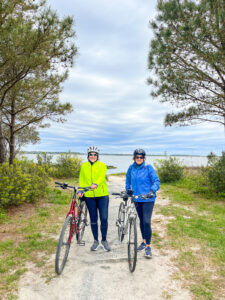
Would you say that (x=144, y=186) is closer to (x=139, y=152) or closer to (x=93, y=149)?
(x=139, y=152)

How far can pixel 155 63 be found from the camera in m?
11.3

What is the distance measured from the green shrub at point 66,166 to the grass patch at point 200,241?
32.2ft

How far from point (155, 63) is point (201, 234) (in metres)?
8.63

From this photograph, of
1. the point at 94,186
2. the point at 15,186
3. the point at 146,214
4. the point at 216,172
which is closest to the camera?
the point at 94,186

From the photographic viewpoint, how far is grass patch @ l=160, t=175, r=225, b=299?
3781 millimetres

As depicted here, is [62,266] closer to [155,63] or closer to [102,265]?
[102,265]

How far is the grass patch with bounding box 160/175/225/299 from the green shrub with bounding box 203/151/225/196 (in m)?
0.55

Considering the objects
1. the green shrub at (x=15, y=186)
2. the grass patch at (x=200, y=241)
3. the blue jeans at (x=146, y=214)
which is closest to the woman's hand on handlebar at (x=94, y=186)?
the blue jeans at (x=146, y=214)

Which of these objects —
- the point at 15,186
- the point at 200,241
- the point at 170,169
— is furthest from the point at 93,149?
the point at 170,169

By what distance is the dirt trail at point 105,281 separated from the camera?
3.34 m

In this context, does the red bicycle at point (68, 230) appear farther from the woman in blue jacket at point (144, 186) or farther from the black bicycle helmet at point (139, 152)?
the black bicycle helmet at point (139, 152)

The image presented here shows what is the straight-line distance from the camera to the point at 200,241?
5.64 meters

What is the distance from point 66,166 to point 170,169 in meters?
8.63

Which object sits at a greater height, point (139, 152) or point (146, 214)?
point (139, 152)
